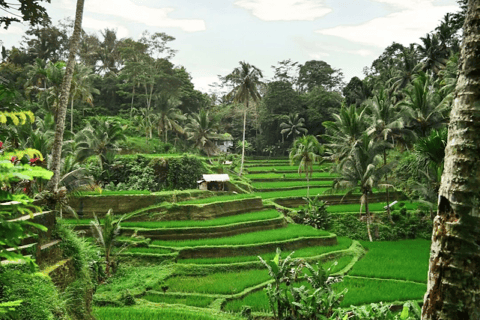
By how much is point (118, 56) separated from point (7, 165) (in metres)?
45.0

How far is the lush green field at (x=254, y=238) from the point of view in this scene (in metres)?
13.4

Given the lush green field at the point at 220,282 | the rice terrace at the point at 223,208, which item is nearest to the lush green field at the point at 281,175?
the rice terrace at the point at 223,208

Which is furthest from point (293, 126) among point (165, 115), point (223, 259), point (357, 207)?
point (223, 259)

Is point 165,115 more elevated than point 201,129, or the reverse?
point 165,115

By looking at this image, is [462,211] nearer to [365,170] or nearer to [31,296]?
[31,296]

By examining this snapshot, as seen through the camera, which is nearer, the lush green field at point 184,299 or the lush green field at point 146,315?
the lush green field at point 146,315

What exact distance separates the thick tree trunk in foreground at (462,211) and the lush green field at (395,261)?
9967mm

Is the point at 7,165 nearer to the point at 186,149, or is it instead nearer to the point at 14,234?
the point at 14,234

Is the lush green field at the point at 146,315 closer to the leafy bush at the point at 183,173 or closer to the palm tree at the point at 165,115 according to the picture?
the leafy bush at the point at 183,173

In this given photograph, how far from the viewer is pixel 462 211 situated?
234 cm

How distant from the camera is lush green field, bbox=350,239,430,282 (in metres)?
11.4

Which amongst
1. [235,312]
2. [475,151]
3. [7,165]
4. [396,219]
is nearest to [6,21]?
[7,165]

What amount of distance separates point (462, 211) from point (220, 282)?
30.1 ft

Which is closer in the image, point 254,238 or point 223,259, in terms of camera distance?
point 223,259
